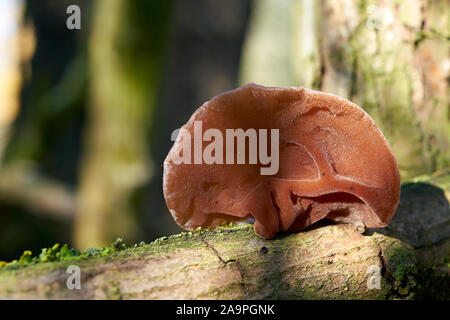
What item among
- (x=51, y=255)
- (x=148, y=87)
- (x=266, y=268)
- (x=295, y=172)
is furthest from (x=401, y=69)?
(x=148, y=87)

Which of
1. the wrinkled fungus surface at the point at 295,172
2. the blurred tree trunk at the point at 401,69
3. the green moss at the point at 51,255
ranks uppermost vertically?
the blurred tree trunk at the point at 401,69

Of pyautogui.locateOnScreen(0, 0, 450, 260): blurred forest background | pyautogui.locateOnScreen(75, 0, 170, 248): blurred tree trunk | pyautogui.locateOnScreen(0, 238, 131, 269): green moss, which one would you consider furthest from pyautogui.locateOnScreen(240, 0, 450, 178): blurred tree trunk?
pyautogui.locateOnScreen(75, 0, 170, 248): blurred tree trunk

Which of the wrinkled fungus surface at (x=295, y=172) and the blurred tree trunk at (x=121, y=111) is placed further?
the blurred tree trunk at (x=121, y=111)

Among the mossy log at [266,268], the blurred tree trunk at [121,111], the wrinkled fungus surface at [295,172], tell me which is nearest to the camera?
the mossy log at [266,268]

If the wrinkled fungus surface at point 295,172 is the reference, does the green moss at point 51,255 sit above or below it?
below

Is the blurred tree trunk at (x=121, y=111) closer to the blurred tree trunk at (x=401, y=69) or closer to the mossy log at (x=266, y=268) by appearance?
the blurred tree trunk at (x=401, y=69)

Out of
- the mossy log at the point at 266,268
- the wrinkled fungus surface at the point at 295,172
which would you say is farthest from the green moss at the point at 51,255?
the wrinkled fungus surface at the point at 295,172
